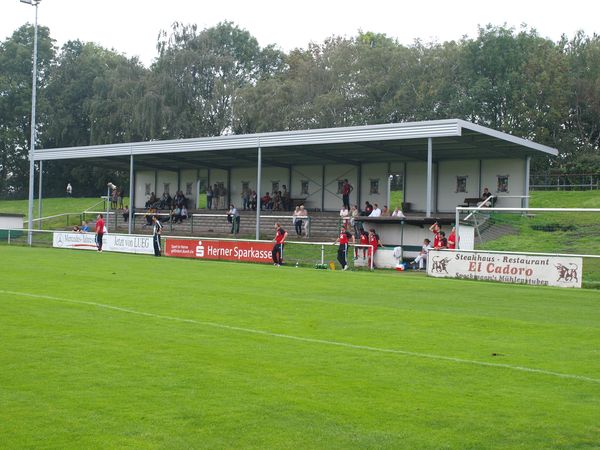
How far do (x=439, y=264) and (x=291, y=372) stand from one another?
18856mm

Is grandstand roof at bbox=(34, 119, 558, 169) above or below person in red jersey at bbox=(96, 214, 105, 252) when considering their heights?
above

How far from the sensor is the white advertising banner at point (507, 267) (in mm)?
23875

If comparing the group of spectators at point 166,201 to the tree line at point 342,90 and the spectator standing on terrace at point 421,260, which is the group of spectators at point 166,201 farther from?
the spectator standing on terrace at point 421,260

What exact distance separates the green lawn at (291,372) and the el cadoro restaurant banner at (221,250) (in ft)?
49.8

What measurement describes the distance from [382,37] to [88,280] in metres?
62.5

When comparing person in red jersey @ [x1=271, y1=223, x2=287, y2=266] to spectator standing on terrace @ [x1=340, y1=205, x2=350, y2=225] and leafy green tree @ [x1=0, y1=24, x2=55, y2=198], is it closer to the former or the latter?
spectator standing on terrace @ [x1=340, y1=205, x2=350, y2=225]

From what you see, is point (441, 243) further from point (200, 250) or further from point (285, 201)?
point (285, 201)

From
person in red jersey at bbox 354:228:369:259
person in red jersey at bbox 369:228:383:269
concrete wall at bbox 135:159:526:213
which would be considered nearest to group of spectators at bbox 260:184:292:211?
concrete wall at bbox 135:159:526:213

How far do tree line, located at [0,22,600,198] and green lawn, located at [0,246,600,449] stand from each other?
1677 inches

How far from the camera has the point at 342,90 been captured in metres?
65.2

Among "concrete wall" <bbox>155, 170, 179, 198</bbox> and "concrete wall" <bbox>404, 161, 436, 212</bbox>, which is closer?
"concrete wall" <bbox>404, 161, 436, 212</bbox>

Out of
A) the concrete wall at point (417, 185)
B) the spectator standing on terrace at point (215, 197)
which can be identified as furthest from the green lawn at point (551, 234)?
the spectator standing on terrace at point (215, 197)

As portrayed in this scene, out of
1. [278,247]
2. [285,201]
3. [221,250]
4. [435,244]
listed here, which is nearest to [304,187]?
[285,201]

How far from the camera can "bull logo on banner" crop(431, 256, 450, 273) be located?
88.8ft
